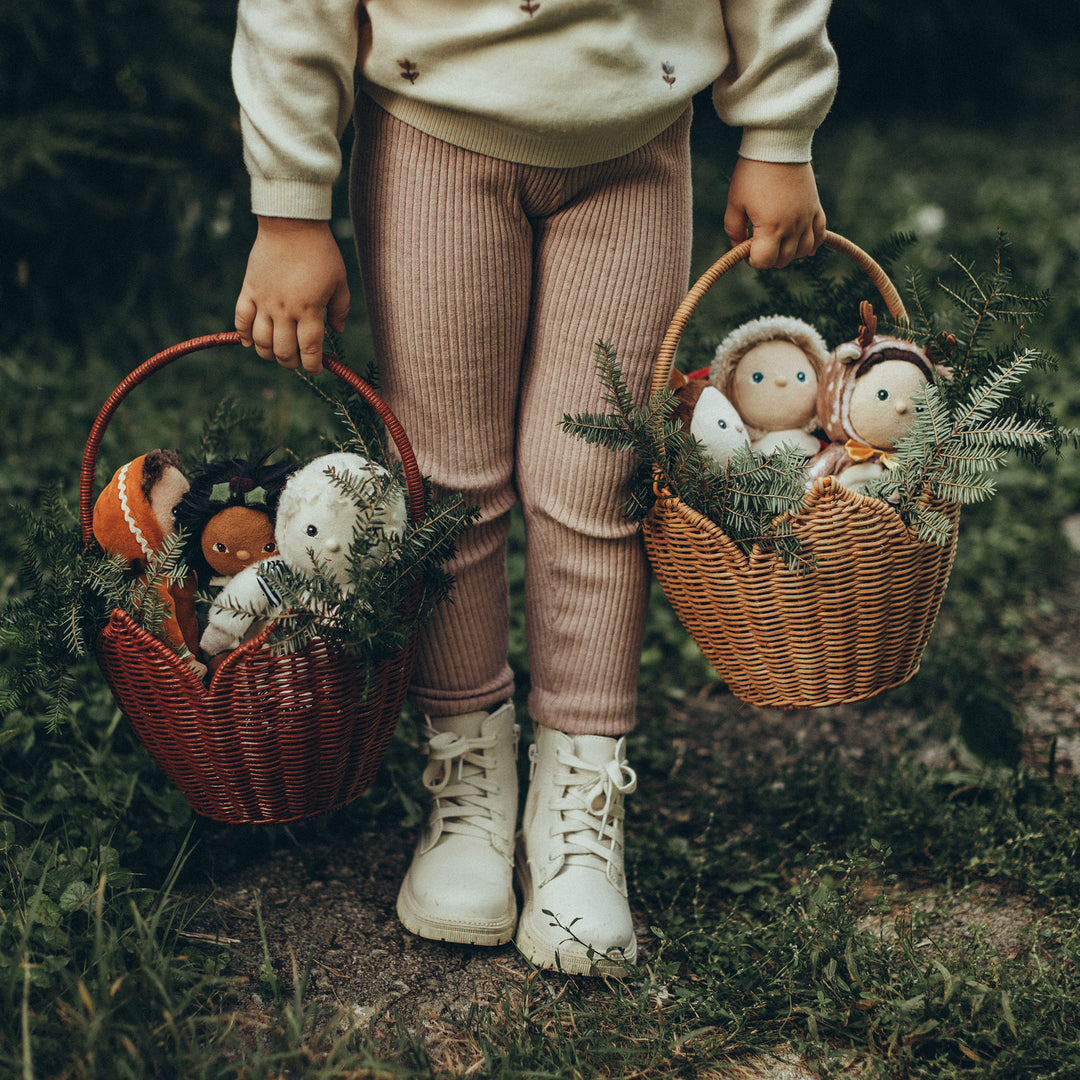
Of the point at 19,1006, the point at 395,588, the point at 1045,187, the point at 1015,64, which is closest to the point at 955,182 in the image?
the point at 1045,187

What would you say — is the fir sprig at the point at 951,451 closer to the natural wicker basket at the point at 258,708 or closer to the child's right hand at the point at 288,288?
the natural wicker basket at the point at 258,708

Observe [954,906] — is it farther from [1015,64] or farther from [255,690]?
[1015,64]

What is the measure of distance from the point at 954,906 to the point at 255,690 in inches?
39.9

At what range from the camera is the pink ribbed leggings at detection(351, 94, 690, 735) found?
129cm

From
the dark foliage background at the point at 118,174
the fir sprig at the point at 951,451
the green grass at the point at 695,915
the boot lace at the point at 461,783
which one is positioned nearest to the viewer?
the green grass at the point at 695,915

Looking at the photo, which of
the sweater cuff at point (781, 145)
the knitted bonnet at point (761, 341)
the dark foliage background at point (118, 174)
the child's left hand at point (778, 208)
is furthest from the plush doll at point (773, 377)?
the dark foliage background at point (118, 174)

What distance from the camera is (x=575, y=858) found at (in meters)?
1.40

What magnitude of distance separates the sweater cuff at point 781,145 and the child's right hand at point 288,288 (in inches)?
23.0

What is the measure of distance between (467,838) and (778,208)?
976 mm

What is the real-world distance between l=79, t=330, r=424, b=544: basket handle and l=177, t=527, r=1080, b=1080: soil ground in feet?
1.78

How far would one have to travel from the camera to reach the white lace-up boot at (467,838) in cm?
134

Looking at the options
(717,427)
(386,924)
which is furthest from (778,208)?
(386,924)

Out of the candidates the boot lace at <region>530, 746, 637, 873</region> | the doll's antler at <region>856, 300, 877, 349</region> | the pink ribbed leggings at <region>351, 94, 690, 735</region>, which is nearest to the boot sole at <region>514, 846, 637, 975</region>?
the boot lace at <region>530, 746, 637, 873</region>

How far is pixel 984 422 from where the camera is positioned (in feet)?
4.20
